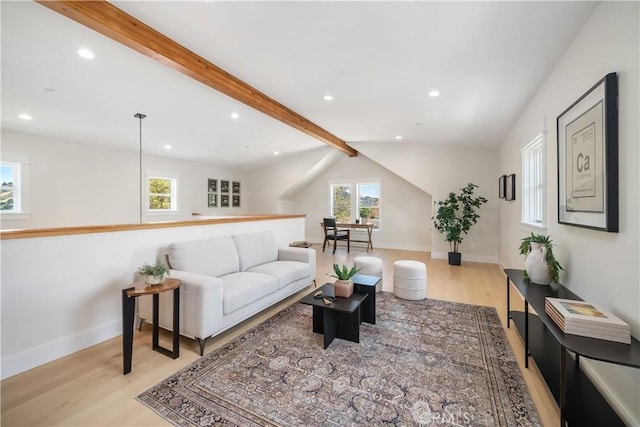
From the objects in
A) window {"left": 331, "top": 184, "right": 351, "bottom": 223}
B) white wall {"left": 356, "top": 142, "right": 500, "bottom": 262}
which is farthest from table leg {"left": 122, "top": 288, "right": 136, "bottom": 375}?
window {"left": 331, "top": 184, "right": 351, "bottom": 223}

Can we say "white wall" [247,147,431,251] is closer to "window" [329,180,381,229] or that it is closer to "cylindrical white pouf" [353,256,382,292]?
"window" [329,180,381,229]

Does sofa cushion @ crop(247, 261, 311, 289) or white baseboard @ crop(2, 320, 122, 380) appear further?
sofa cushion @ crop(247, 261, 311, 289)

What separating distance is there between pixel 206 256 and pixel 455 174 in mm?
5199

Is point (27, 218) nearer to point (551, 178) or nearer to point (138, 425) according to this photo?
point (138, 425)

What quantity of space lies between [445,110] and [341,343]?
3295mm

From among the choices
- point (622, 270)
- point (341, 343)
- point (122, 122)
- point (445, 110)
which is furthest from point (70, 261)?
point (445, 110)

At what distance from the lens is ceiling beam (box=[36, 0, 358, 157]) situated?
185cm

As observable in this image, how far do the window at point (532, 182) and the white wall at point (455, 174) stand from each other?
5.57 ft

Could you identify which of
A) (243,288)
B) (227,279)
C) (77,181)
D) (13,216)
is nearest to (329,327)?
(243,288)

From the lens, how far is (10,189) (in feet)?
13.8

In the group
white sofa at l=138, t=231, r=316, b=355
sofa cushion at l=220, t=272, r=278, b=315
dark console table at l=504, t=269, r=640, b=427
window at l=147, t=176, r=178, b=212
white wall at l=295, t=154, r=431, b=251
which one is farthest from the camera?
white wall at l=295, t=154, r=431, b=251

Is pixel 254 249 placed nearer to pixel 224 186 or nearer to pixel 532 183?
pixel 532 183

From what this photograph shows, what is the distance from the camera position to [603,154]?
159 cm

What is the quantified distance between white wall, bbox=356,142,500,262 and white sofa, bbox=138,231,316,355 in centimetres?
356
